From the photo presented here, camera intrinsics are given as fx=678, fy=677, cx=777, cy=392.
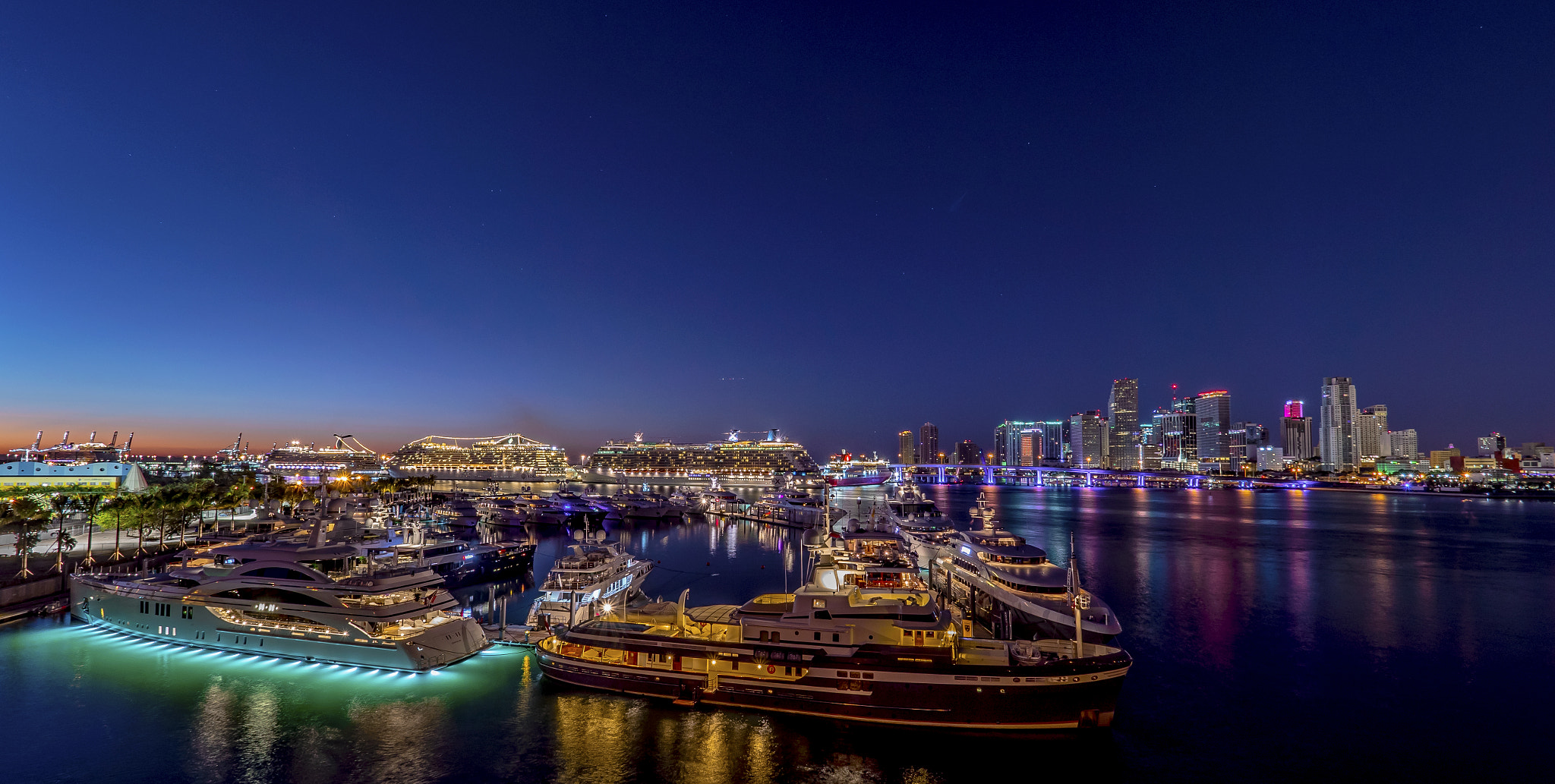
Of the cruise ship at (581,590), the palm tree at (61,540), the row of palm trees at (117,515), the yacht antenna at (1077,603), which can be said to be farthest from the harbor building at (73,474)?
the yacht antenna at (1077,603)

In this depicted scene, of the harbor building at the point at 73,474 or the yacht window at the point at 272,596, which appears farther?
the harbor building at the point at 73,474

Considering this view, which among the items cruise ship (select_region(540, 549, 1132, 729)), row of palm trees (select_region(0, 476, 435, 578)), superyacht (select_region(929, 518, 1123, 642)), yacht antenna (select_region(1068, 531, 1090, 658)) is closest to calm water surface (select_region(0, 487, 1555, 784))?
cruise ship (select_region(540, 549, 1132, 729))

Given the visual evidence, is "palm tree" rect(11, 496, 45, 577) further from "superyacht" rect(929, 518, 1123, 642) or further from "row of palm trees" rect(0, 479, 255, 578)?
"superyacht" rect(929, 518, 1123, 642)

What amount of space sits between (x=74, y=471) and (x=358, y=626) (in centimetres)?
7145

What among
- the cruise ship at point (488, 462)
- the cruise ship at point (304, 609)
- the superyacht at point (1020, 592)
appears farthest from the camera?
the cruise ship at point (488, 462)

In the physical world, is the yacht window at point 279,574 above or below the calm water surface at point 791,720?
above

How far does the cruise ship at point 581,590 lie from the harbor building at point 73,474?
59.5 metres

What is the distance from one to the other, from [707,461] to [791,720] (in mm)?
160388

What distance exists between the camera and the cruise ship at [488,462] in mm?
166125

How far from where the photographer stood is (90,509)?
3322 centimetres

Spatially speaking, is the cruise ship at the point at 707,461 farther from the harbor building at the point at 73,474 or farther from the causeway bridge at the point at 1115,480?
A: the harbor building at the point at 73,474

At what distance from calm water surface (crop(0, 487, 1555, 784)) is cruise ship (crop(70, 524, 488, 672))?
0.60 meters

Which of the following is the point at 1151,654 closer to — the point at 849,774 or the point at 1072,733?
the point at 1072,733

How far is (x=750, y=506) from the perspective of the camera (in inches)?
3285
